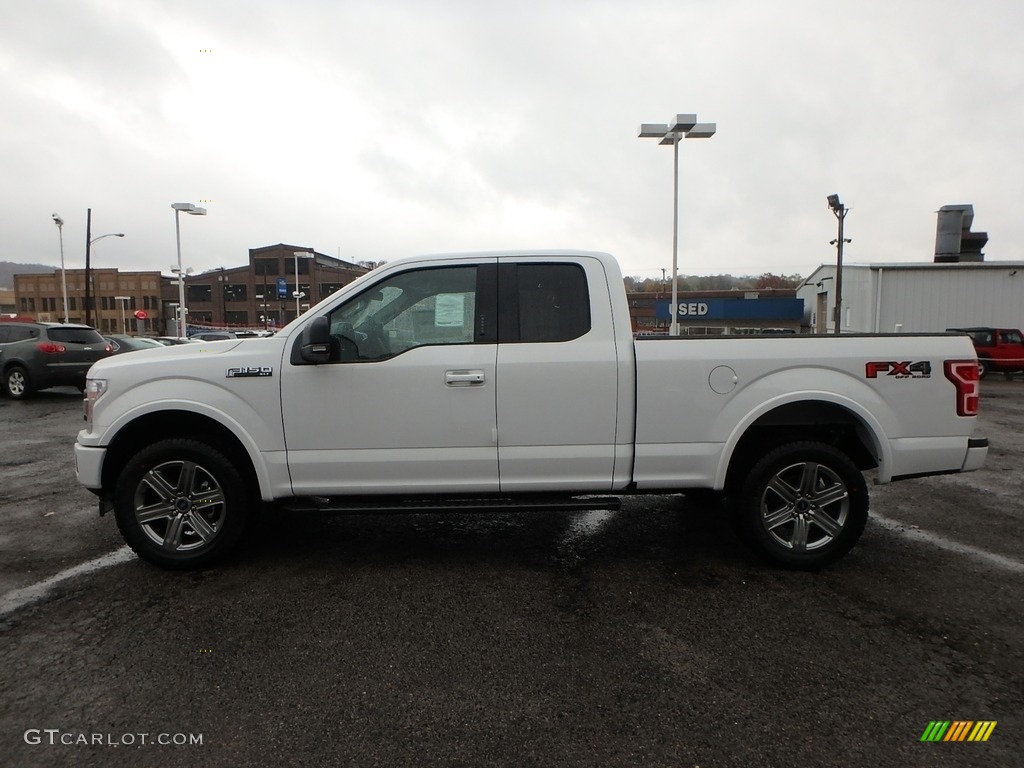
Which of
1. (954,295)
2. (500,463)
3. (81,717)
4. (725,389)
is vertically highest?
(954,295)

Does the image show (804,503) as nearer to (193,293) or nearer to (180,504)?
(180,504)

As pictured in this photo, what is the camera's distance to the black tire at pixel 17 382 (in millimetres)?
14242

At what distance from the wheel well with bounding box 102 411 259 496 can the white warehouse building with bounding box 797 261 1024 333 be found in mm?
27057

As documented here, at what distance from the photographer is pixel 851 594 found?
3.86m

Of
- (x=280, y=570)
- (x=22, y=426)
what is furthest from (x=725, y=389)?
(x=22, y=426)

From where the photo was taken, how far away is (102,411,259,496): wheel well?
4199 mm

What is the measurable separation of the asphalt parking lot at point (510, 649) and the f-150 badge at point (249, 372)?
1344 millimetres

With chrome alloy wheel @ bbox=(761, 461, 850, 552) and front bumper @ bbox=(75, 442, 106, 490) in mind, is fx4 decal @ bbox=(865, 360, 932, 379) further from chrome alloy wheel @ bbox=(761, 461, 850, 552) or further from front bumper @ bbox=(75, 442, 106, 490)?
front bumper @ bbox=(75, 442, 106, 490)

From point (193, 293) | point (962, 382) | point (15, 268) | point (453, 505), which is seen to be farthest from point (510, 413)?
point (15, 268)

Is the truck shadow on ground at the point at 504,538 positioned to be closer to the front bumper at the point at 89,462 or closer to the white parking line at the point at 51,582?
the white parking line at the point at 51,582

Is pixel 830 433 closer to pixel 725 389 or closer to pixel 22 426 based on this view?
pixel 725 389

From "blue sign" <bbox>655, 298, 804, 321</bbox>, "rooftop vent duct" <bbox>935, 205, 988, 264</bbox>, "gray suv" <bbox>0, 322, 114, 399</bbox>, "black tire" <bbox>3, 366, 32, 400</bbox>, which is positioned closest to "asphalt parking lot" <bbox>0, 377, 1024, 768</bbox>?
"gray suv" <bbox>0, 322, 114, 399</bbox>

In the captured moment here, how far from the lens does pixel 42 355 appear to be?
14125 mm

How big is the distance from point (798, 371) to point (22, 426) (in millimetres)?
12449
